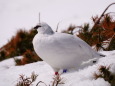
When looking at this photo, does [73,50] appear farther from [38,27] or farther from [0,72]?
[0,72]

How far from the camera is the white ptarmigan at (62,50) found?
1.95m

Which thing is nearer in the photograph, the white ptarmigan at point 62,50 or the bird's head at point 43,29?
the white ptarmigan at point 62,50

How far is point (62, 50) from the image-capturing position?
1.96 m

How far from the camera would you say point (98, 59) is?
6.72 ft

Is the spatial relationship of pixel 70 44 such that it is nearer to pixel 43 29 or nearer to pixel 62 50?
pixel 62 50

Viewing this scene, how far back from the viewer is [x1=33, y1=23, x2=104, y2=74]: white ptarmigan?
6.40ft

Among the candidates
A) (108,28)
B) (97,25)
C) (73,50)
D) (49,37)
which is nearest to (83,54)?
(73,50)

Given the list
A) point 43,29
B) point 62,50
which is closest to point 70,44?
point 62,50

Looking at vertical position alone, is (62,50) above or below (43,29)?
below

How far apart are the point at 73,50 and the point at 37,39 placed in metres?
0.26

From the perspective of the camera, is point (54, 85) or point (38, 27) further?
point (38, 27)

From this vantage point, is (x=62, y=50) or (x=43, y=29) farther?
(x=43, y=29)

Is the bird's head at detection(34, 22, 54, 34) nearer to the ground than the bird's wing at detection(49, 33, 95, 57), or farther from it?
farther from it

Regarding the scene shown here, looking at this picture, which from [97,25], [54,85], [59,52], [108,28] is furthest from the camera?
[97,25]
